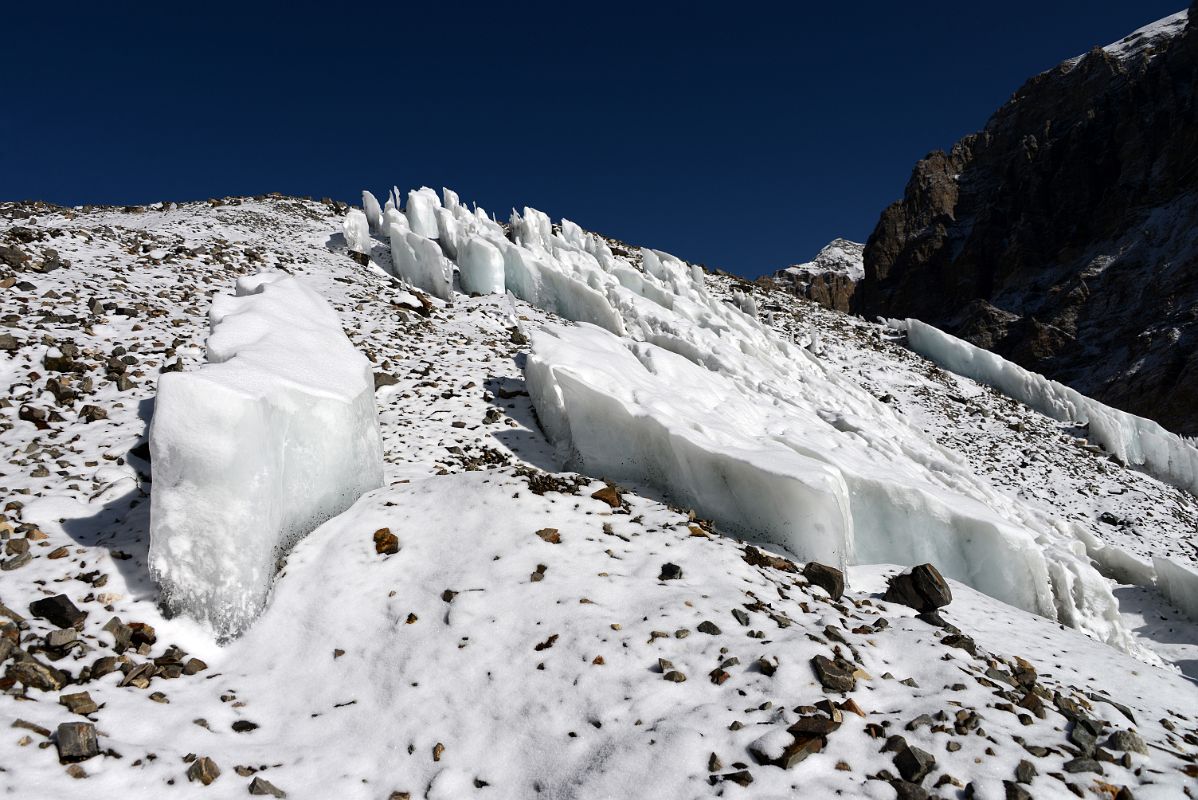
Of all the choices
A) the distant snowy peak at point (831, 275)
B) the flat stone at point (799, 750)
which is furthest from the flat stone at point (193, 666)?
the distant snowy peak at point (831, 275)

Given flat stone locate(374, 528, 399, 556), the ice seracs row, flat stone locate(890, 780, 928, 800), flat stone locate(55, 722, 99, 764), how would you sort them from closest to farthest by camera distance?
flat stone locate(890, 780, 928, 800) → flat stone locate(55, 722, 99, 764) → flat stone locate(374, 528, 399, 556) → the ice seracs row

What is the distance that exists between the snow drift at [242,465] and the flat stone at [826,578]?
16.7 ft

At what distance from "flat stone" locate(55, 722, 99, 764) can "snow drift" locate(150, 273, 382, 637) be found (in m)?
1.51

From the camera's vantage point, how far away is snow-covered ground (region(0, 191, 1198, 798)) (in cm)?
356

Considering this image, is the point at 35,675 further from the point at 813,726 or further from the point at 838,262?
the point at 838,262

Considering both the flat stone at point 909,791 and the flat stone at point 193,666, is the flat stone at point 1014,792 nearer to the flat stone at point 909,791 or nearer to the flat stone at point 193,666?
the flat stone at point 909,791

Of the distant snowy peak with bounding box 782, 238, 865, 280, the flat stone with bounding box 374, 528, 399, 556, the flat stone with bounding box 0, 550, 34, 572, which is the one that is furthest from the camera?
the distant snowy peak with bounding box 782, 238, 865, 280

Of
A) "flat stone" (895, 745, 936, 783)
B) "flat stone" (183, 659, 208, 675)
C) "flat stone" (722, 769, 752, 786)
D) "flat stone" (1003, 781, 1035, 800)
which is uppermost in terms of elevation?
"flat stone" (1003, 781, 1035, 800)

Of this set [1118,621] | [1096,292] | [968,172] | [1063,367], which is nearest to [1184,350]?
[1063,367]

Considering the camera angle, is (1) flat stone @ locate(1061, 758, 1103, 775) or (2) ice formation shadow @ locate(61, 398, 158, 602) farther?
(2) ice formation shadow @ locate(61, 398, 158, 602)

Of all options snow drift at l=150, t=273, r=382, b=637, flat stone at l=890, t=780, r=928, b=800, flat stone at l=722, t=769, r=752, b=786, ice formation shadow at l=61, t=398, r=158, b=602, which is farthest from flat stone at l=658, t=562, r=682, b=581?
ice formation shadow at l=61, t=398, r=158, b=602

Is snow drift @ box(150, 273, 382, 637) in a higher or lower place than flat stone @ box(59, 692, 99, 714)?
higher

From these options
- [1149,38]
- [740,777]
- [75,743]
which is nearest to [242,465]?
[75,743]

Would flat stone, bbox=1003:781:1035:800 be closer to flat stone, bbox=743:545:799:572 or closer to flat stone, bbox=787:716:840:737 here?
flat stone, bbox=787:716:840:737
